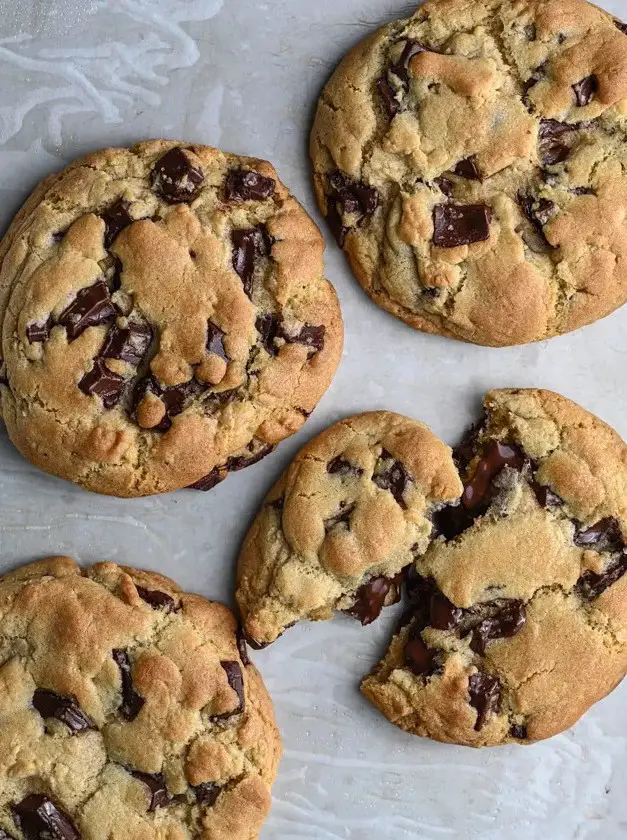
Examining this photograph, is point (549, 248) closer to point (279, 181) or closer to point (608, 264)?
point (608, 264)

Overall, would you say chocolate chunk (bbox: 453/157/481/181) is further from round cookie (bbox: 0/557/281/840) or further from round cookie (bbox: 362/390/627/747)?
round cookie (bbox: 0/557/281/840)

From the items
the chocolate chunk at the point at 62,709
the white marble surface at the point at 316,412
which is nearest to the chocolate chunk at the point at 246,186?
the white marble surface at the point at 316,412

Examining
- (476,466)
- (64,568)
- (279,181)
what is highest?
(279,181)

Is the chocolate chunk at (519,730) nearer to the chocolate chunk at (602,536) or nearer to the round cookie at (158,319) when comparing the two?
the chocolate chunk at (602,536)

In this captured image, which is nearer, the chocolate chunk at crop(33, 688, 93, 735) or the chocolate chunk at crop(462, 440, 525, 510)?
the chocolate chunk at crop(33, 688, 93, 735)

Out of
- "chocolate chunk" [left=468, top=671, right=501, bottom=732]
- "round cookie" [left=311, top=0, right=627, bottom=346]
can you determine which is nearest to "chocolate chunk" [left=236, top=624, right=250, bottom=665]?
"chocolate chunk" [left=468, top=671, right=501, bottom=732]

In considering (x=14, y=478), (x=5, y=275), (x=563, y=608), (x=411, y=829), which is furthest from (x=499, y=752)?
(x=5, y=275)
